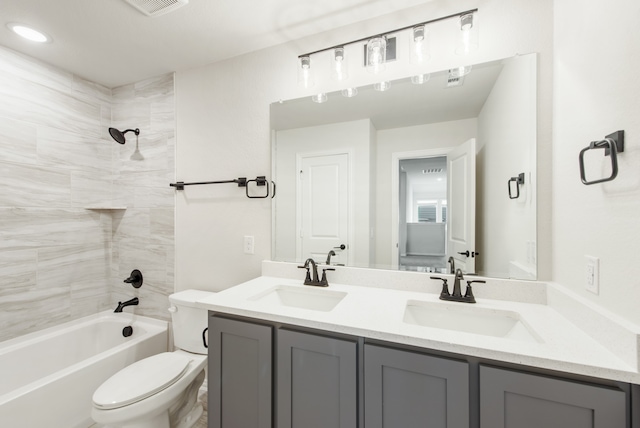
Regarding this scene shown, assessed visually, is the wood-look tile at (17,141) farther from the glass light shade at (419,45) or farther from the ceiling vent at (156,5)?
the glass light shade at (419,45)

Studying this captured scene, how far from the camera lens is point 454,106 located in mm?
1369

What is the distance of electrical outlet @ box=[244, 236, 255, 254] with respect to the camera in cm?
183

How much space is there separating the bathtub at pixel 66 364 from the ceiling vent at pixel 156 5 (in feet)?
6.82

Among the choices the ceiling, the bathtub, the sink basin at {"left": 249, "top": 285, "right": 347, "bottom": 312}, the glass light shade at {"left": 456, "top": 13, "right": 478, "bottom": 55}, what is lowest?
the bathtub

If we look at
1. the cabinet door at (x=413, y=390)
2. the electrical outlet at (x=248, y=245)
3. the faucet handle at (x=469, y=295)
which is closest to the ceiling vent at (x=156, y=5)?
the electrical outlet at (x=248, y=245)

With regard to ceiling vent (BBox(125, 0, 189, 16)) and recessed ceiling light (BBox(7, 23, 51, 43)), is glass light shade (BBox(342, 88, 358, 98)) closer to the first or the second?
ceiling vent (BBox(125, 0, 189, 16))

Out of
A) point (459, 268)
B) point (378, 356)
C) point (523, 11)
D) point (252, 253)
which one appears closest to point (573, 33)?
point (523, 11)

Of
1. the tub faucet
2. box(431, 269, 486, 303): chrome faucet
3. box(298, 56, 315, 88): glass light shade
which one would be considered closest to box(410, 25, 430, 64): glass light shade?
box(298, 56, 315, 88): glass light shade

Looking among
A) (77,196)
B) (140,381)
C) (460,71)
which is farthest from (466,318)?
(77,196)

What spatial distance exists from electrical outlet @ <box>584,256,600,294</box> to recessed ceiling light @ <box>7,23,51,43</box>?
9.87 ft

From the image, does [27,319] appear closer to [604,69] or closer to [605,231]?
[605,231]

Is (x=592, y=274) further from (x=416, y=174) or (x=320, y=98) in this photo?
(x=320, y=98)

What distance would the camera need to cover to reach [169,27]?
5.20ft

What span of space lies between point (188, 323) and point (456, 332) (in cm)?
162
